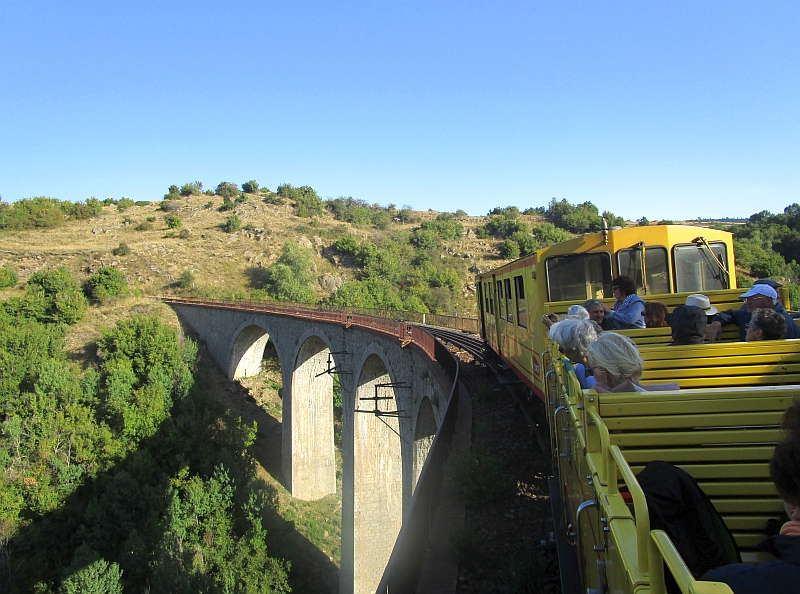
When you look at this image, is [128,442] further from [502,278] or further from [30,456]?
[502,278]

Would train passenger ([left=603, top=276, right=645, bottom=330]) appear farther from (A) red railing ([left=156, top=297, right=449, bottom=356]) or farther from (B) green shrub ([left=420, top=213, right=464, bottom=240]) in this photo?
(B) green shrub ([left=420, top=213, right=464, bottom=240])

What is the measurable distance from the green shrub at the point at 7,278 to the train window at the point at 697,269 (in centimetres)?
4564

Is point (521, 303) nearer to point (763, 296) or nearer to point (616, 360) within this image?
point (763, 296)

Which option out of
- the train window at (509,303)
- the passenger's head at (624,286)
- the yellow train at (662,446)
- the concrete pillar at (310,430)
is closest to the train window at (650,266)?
the yellow train at (662,446)

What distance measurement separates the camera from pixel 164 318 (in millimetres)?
34562

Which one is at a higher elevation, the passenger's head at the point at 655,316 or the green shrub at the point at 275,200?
the green shrub at the point at 275,200

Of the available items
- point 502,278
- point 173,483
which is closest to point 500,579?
point 502,278

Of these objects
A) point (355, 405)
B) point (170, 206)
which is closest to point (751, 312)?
point (355, 405)

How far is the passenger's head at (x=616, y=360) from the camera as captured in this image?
2.47 metres

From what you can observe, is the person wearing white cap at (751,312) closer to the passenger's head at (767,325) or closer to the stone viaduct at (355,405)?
the passenger's head at (767,325)

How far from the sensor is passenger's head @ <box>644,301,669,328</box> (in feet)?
14.1

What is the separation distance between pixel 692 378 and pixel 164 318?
118 ft

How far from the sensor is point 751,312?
390 centimetres

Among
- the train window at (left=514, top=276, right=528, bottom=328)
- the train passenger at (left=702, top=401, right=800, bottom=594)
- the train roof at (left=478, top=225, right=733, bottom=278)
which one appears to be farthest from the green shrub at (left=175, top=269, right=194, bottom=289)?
the train passenger at (left=702, top=401, right=800, bottom=594)
